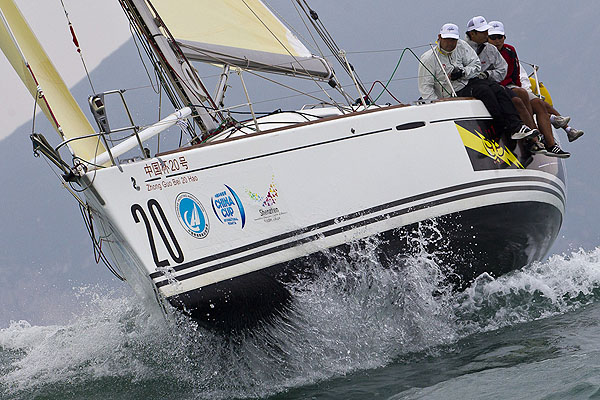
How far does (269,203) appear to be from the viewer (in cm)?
494

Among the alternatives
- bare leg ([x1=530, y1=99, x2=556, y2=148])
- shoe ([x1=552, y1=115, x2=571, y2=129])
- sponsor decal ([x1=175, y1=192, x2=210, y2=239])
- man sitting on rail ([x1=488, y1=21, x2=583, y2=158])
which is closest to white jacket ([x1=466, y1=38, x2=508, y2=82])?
man sitting on rail ([x1=488, y1=21, x2=583, y2=158])

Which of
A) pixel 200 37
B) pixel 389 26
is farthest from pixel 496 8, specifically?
pixel 200 37

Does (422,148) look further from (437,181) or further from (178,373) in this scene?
(178,373)

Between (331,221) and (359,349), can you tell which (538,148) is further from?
(359,349)

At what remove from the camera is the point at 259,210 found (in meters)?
4.91

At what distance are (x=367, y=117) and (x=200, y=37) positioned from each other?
242 centimetres

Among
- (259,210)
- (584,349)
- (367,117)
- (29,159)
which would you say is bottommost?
(584,349)

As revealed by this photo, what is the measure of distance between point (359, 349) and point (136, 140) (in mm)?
1931

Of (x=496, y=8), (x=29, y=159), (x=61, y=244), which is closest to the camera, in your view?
(x=61, y=244)

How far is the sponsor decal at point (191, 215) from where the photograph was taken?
4758 mm

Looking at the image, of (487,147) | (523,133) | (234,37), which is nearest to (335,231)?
(487,147)

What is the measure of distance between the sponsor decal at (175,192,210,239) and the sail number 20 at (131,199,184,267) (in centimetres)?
9

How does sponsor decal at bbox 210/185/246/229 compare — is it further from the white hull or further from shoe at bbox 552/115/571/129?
shoe at bbox 552/115/571/129

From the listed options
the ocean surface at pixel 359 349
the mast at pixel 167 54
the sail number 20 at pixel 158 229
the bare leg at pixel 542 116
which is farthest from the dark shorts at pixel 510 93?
the sail number 20 at pixel 158 229
